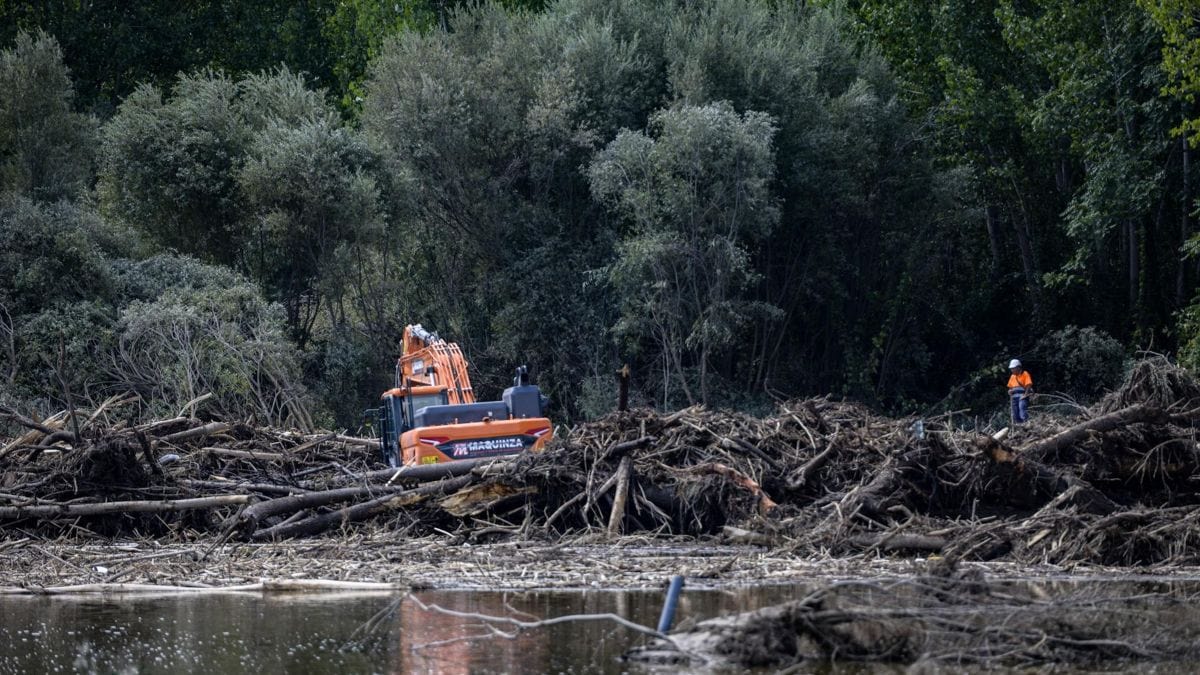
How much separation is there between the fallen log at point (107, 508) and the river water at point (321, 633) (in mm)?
2744

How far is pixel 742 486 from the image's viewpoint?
13438 mm

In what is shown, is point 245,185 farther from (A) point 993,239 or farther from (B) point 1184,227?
(B) point 1184,227

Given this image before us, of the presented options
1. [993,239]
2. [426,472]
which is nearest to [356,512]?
[426,472]

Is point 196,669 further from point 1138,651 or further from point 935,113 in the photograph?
point 935,113

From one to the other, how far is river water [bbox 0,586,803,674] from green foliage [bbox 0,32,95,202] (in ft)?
85.9

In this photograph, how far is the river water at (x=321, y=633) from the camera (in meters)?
7.91

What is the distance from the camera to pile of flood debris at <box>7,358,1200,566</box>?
12375 mm

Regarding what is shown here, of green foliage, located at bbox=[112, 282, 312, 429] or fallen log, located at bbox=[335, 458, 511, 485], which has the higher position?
green foliage, located at bbox=[112, 282, 312, 429]

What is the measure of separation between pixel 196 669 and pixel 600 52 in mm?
28253

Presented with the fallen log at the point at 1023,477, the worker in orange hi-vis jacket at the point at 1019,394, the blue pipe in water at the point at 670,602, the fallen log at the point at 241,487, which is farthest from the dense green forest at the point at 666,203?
the blue pipe in water at the point at 670,602

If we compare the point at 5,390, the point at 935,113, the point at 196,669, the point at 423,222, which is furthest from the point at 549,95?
the point at 196,669

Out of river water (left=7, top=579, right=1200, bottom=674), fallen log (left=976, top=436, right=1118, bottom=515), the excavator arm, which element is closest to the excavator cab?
the excavator arm

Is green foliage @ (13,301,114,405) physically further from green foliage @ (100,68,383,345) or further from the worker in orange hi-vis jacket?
the worker in orange hi-vis jacket

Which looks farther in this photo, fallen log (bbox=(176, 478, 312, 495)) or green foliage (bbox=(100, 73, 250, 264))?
green foliage (bbox=(100, 73, 250, 264))
